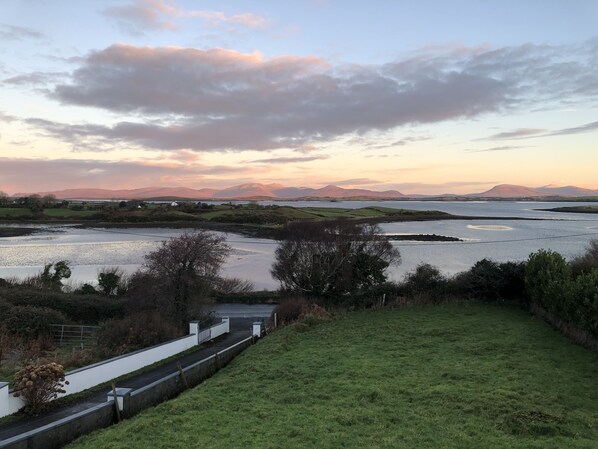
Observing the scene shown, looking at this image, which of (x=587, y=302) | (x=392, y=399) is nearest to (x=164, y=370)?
(x=392, y=399)

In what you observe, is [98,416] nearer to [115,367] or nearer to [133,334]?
[115,367]

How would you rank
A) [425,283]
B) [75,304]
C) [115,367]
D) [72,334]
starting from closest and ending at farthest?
[115,367] < [72,334] < [75,304] < [425,283]

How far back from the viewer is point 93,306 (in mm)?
25797

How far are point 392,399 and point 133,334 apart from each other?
471 inches

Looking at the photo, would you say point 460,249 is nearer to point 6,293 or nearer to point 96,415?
point 6,293

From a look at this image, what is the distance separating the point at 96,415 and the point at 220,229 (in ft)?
287

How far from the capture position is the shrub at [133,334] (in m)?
17.4

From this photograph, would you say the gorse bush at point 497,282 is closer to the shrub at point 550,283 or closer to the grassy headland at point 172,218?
the shrub at point 550,283

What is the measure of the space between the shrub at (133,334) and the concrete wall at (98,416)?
4.99 metres

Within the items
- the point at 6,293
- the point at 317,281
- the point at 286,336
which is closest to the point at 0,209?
the point at 6,293

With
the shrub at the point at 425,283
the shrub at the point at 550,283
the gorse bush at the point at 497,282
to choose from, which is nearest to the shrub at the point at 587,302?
the shrub at the point at 550,283

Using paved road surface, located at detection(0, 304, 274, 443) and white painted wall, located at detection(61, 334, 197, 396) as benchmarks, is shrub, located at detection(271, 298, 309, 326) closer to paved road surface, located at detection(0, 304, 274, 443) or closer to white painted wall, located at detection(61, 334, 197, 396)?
paved road surface, located at detection(0, 304, 274, 443)

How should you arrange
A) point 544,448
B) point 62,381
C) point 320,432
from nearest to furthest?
1. point 544,448
2. point 320,432
3. point 62,381

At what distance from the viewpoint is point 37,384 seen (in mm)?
10602
